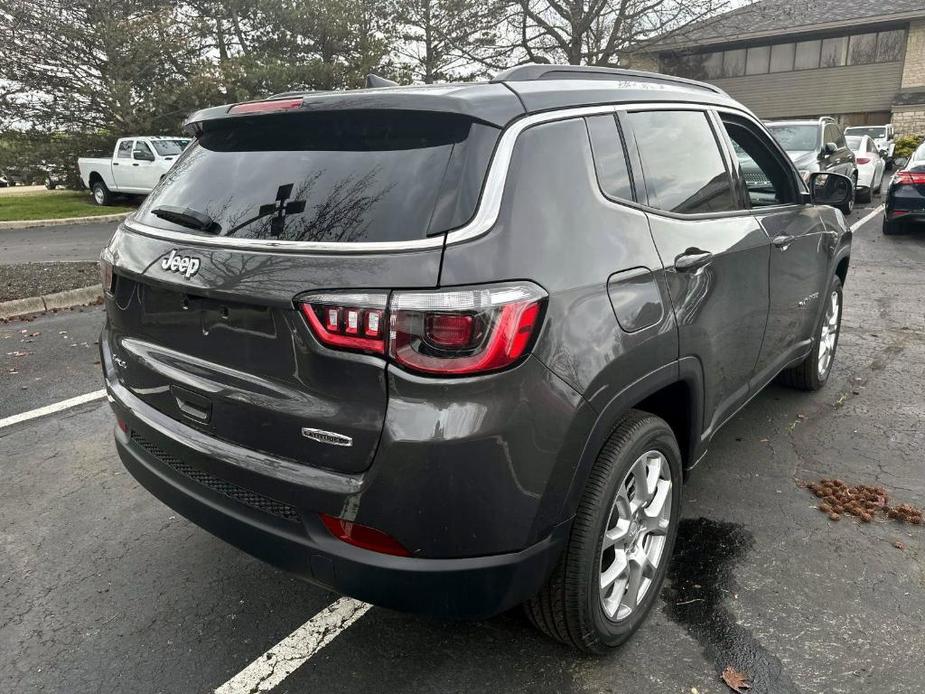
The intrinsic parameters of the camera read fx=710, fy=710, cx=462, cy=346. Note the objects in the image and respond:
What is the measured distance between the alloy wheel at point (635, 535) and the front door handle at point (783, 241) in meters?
1.48

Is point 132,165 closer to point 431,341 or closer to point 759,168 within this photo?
point 759,168

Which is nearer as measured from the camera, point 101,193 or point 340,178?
point 340,178

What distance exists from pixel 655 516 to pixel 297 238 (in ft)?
5.19

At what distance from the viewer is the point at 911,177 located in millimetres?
11016

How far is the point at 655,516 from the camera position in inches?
101

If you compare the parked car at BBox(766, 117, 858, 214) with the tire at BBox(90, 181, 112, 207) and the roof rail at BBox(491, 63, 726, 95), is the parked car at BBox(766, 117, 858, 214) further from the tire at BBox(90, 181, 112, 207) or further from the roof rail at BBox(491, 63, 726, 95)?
the tire at BBox(90, 181, 112, 207)

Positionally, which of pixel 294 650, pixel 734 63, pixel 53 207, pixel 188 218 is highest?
pixel 734 63

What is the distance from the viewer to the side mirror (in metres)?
4.20

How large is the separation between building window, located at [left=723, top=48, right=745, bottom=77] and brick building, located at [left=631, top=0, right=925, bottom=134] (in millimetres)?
53

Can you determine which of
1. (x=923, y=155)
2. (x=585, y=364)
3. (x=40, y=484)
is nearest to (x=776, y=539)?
(x=585, y=364)

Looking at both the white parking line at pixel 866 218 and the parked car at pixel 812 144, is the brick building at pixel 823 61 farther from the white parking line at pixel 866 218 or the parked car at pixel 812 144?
the parked car at pixel 812 144

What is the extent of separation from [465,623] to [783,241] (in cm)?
240

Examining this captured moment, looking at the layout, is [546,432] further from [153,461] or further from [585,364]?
[153,461]

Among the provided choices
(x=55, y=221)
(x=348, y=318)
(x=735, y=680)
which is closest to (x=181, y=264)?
(x=348, y=318)
